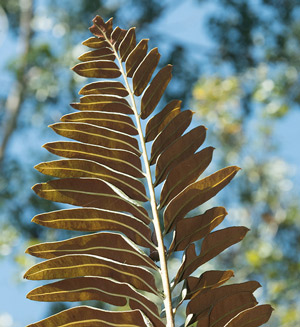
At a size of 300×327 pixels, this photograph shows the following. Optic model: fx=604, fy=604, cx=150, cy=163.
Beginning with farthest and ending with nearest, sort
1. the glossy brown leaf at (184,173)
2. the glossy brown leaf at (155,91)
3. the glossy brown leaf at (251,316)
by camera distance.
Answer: the glossy brown leaf at (155,91)
the glossy brown leaf at (184,173)
the glossy brown leaf at (251,316)

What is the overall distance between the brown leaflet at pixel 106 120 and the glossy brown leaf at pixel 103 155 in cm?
5

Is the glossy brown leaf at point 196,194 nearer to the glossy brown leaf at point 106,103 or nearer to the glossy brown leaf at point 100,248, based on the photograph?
the glossy brown leaf at point 100,248

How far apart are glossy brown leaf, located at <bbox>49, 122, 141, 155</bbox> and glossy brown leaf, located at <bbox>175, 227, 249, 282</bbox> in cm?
16

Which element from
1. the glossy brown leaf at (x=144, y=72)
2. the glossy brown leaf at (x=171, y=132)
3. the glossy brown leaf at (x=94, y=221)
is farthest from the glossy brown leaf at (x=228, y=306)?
the glossy brown leaf at (x=144, y=72)

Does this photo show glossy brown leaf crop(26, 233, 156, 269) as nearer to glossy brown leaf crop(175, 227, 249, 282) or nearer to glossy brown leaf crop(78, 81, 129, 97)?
glossy brown leaf crop(175, 227, 249, 282)

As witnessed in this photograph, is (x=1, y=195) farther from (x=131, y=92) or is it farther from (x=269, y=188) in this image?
(x=131, y=92)

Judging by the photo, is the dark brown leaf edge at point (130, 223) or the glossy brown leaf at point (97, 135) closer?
the dark brown leaf edge at point (130, 223)

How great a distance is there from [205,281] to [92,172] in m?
0.17

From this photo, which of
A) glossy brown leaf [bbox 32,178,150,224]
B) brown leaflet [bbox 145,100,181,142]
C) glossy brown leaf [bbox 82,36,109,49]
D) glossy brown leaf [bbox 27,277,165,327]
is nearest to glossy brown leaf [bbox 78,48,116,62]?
glossy brown leaf [bbox 82,36,109,49]

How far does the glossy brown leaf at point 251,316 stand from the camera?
543 millimetres

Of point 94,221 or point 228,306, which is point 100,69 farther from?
point 228,306

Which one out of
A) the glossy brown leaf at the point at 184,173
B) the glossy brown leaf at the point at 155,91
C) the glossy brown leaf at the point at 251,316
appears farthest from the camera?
the glossy brown leaf at the point at 155,91

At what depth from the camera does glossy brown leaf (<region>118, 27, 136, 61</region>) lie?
83 centimetres

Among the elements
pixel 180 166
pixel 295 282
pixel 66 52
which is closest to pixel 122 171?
pixel 180 166
